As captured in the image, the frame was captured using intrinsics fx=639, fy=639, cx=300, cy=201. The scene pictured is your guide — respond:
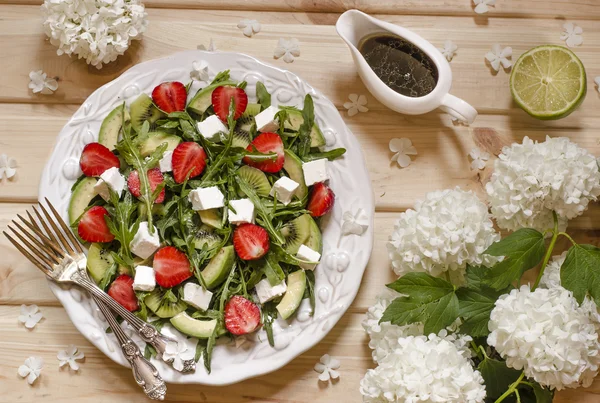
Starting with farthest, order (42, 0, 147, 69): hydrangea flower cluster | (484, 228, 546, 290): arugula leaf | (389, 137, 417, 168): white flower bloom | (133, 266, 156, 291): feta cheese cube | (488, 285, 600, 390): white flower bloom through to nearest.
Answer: (389, 137, 417, 168): white flower bloom < (42, 0, 147, 69): hydrangea flower cluster < (133, 266, 156, 291): feta cheese cube < (484, 228, 546, 290): arugula leaf < (488, 285, 600, 390): white flower bloom

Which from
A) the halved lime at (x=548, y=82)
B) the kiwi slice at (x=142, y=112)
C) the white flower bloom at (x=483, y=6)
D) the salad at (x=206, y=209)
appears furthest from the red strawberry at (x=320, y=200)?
the white flower bloom at (x=483, y=6)

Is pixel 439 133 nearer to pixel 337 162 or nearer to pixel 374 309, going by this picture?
pixel 337 162

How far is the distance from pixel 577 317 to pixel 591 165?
39 cm

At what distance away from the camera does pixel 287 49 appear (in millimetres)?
1828

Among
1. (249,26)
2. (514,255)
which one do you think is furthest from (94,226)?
(514,255)

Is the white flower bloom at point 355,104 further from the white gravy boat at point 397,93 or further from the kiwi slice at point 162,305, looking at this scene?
the kiwi slice at point 162,305

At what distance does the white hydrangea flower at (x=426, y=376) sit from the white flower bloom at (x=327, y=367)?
0.31 m

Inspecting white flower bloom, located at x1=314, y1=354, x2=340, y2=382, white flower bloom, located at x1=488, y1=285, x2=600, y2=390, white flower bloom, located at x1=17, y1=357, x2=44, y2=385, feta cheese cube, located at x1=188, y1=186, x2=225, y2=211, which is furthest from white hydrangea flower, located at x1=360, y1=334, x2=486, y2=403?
white flower bloom, located at x1=17, y1=357, x2=44, y2=385

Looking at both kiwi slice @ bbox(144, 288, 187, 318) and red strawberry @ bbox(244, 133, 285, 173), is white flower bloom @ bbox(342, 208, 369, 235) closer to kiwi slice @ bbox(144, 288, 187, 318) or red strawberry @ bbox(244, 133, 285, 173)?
red strawberry @ bbox(244, 133, 285, 173)

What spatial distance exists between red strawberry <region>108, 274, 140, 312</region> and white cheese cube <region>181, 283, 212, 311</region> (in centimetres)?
14

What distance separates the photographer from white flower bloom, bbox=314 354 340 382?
1727 millimetres

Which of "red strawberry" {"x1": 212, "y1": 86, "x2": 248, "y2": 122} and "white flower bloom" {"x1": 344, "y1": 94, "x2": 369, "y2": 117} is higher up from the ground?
"red strawberry" {"x1": 212, "y1": 86, "x2": 248, "y2": 122}

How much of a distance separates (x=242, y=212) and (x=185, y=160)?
0.67 feet

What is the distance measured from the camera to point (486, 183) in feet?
5.90
